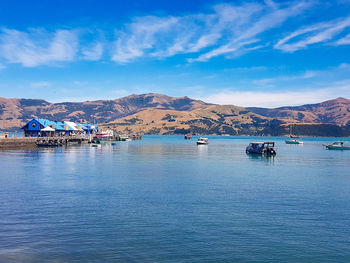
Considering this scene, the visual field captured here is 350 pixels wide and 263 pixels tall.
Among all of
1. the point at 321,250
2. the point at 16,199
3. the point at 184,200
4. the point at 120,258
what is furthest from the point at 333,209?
the point at 16,199

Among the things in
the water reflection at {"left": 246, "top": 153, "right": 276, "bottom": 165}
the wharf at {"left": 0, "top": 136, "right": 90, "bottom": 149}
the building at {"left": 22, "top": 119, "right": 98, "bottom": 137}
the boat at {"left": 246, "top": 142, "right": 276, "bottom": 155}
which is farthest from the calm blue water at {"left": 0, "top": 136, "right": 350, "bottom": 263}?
the building at {"left": 22, "top": 119, "right": 98, "bottom": 137}

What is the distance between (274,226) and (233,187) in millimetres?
19078

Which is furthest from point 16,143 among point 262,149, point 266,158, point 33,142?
point 266,158

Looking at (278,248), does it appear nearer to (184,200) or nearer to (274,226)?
(274,226)

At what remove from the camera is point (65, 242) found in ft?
75.4

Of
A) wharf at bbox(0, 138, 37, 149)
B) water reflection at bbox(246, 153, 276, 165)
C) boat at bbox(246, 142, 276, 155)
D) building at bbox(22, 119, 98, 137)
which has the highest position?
building at bbox(22, 119, 98, 137)

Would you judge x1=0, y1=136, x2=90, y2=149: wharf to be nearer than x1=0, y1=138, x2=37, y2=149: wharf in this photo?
No

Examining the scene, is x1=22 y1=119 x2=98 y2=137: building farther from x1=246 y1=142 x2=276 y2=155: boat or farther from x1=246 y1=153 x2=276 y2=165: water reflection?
x1=246 y1=153 x2=276 y2=165: water reflection

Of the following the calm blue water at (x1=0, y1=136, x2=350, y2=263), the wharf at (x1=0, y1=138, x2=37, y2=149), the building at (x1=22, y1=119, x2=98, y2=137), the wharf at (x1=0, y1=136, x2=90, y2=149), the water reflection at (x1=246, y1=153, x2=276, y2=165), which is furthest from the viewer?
the building at (x1=22, y1=119, x2=98, y2=137)

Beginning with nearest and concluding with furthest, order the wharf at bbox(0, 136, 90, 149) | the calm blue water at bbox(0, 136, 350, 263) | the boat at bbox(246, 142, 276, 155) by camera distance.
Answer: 1. the calm blue water at bbox(0, 136, 350, 263)
2. the boat at bbox(246, 142, 276, 155)
3. the wharf at bbox(0, 136, 90, 149)

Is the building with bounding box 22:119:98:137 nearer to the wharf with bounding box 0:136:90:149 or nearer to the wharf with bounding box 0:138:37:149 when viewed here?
the wharf with bounding box 0:136:90:149

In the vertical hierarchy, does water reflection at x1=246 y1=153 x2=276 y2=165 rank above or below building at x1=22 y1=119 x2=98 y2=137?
below

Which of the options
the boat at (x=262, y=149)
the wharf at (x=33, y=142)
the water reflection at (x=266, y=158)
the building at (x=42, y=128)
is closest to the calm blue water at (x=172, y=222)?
the water reflection at (x=266, y=158)

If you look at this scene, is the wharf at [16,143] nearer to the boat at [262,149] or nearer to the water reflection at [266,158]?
the boat at [262,149]
